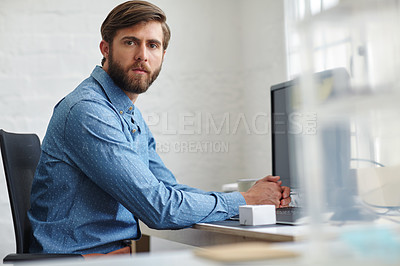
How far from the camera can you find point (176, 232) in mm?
1406

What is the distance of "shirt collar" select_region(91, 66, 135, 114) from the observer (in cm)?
141

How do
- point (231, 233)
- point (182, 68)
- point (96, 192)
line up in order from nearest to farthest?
point (231, 233), point (96, 192), point (182, 68)

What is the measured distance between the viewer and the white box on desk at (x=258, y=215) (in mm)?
1145

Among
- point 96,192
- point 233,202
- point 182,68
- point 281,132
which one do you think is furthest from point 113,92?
point 182,68

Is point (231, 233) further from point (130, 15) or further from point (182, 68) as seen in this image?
point (182, 68)

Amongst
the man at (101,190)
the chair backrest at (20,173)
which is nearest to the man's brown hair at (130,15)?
the man at (101,190)

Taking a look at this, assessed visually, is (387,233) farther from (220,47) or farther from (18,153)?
(220,47)

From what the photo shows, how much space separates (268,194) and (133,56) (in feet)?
1.93

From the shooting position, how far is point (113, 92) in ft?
4.67

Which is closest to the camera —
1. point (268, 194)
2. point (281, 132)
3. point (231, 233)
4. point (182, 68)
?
point (231, 233)

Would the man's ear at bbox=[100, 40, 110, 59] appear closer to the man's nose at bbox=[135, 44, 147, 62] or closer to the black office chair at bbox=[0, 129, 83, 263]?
the man's nose at bbox=[135, 44, 147, 62]

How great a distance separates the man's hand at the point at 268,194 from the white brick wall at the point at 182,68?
1.45m

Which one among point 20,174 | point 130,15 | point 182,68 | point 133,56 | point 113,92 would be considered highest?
point 182,68

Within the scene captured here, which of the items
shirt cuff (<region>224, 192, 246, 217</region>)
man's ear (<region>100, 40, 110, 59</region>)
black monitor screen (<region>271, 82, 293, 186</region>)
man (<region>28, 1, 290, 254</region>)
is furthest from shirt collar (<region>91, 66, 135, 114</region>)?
black monitor screen (<region>271, 82, 293, 186</region>)
